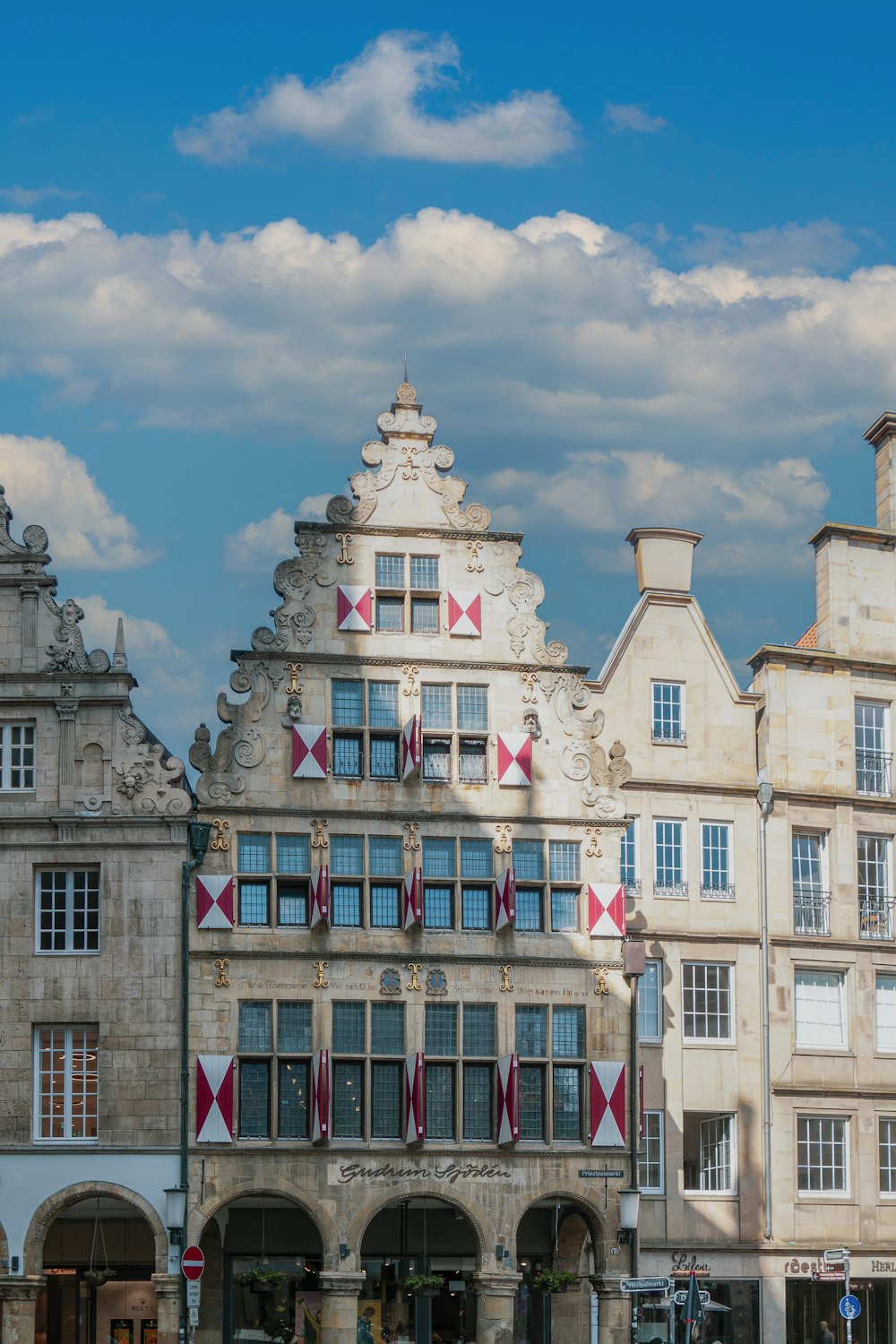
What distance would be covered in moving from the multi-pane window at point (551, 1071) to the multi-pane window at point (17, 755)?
11.4 m

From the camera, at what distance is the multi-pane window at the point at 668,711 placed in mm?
55375

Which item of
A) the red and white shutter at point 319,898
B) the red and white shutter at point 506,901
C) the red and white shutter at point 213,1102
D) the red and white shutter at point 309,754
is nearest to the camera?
the red and white shutter at point 213,1102

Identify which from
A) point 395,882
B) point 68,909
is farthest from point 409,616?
point 68,909

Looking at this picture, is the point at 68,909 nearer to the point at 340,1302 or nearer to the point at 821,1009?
the point at 340,1302

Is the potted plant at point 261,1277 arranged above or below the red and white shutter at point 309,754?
below

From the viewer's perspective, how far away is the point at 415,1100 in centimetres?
4972

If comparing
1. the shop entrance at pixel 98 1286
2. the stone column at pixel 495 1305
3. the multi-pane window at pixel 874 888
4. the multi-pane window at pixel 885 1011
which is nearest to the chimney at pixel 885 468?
the multi-pane window at pixel 874 888

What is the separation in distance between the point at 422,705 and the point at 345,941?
5334mm

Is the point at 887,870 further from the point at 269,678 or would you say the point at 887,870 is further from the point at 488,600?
the point at 269,678

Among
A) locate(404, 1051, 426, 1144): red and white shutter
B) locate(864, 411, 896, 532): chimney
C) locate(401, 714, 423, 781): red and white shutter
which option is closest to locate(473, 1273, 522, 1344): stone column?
locate(404, 1051, 426, 1144): red and white shutter

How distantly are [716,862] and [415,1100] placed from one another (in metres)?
9.60

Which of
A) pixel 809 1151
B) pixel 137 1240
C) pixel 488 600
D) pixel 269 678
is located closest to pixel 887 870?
pixel 809 1151

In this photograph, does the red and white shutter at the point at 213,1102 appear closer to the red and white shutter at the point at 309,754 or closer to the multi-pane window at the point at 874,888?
the red and white shutter at the point at 309,754

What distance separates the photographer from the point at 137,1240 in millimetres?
51562
